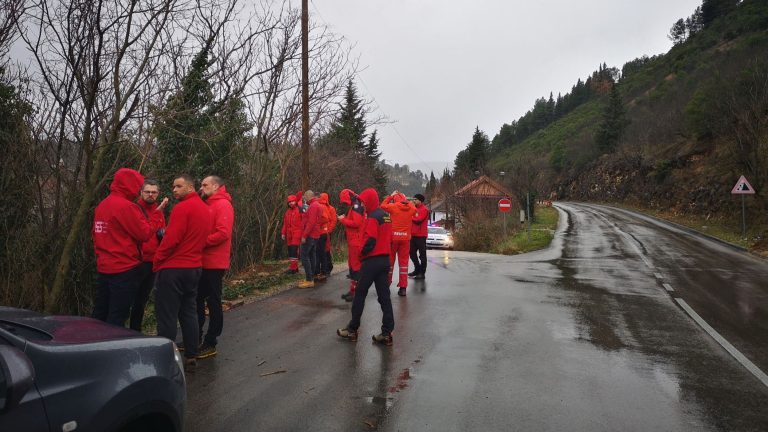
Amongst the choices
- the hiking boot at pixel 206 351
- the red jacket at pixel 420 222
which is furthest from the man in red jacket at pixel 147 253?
the red jacket at pixel 420 222

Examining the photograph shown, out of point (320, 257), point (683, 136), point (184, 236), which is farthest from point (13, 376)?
point (683, 136)

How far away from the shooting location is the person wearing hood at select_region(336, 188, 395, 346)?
604cm

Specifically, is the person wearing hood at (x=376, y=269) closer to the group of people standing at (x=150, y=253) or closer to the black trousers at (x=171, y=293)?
the group of people standing at (x=150, y=253)

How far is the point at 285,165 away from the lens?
15.0 m

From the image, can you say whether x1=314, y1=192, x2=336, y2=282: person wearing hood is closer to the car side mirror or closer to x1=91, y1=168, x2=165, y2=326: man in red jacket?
x1=91, y1=168, x2=165, y2=326: man in red jacket

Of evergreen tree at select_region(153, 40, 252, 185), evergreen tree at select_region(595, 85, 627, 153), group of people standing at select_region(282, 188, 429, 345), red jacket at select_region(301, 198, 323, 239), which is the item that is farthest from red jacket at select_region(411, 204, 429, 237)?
evergreen tree at select_region(595, 85, 627, 153)

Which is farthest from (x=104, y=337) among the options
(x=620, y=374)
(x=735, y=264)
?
(x=735, y=264)

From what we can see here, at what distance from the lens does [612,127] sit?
72625 mm

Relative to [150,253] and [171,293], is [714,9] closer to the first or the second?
[150,253]

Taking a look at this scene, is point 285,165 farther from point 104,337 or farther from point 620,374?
point 104,337

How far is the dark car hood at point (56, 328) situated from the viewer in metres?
2.25

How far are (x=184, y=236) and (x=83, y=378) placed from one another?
2748 millimetres

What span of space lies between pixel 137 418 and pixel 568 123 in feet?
415

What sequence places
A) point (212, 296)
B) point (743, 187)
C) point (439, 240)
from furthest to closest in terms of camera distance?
point (439, 240) < point (743, 187) < point (212, 296)
